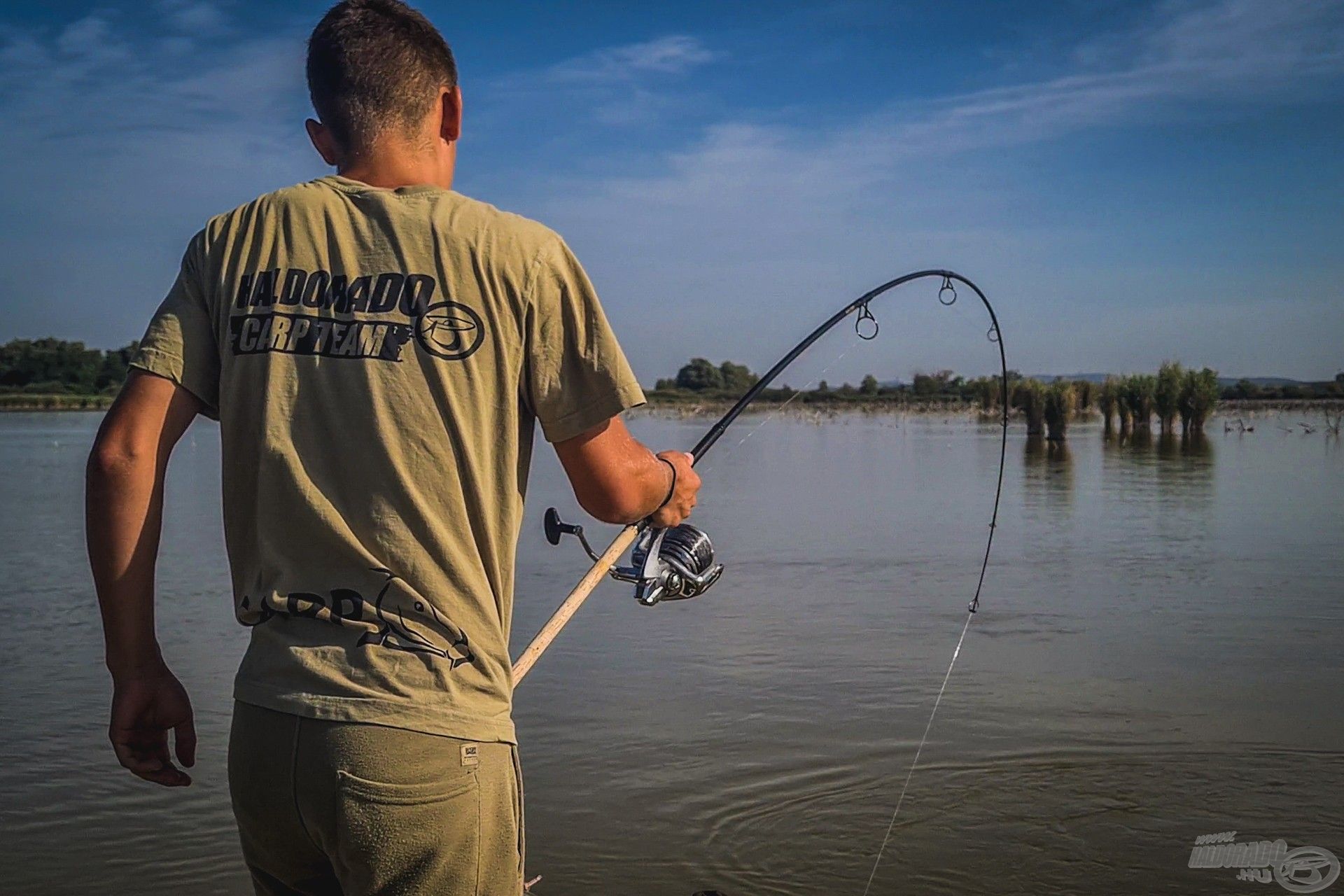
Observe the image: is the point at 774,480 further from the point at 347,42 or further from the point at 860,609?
the point at 347,42

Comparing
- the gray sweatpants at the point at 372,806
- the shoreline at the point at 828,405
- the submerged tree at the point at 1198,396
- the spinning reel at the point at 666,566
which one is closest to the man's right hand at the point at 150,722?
the gray sweatpants at the point at 372,806

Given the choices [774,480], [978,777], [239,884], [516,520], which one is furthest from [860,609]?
[774,480]

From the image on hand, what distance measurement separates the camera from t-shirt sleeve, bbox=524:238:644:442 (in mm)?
1633

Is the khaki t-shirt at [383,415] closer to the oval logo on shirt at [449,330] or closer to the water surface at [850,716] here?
the oval logo on shirt at [449,330]

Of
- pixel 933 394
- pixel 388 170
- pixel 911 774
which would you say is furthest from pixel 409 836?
pixel 933 394

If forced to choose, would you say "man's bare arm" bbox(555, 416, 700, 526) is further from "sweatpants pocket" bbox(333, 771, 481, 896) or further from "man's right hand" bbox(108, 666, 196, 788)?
"man's right hand" bbox(108, 666, 196, 788)

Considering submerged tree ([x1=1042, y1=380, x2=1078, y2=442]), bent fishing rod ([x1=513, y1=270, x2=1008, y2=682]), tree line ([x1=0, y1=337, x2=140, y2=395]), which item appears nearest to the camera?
bent fishing rod ([x1=513, y1=270, x2=1008, y2=682])

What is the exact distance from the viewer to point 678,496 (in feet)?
6.46

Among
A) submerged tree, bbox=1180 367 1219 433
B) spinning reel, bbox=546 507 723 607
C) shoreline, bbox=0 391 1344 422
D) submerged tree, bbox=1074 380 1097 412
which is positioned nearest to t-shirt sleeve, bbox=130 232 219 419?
spinning reel, bbox=546 507 723 607

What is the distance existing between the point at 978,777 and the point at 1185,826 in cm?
75

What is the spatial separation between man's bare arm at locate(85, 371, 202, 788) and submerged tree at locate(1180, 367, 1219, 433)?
92.2 feet

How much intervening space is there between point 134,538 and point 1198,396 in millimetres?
28263

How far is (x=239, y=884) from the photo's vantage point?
401 centimetres

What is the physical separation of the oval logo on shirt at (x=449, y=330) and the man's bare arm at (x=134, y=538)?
0.34 metres
